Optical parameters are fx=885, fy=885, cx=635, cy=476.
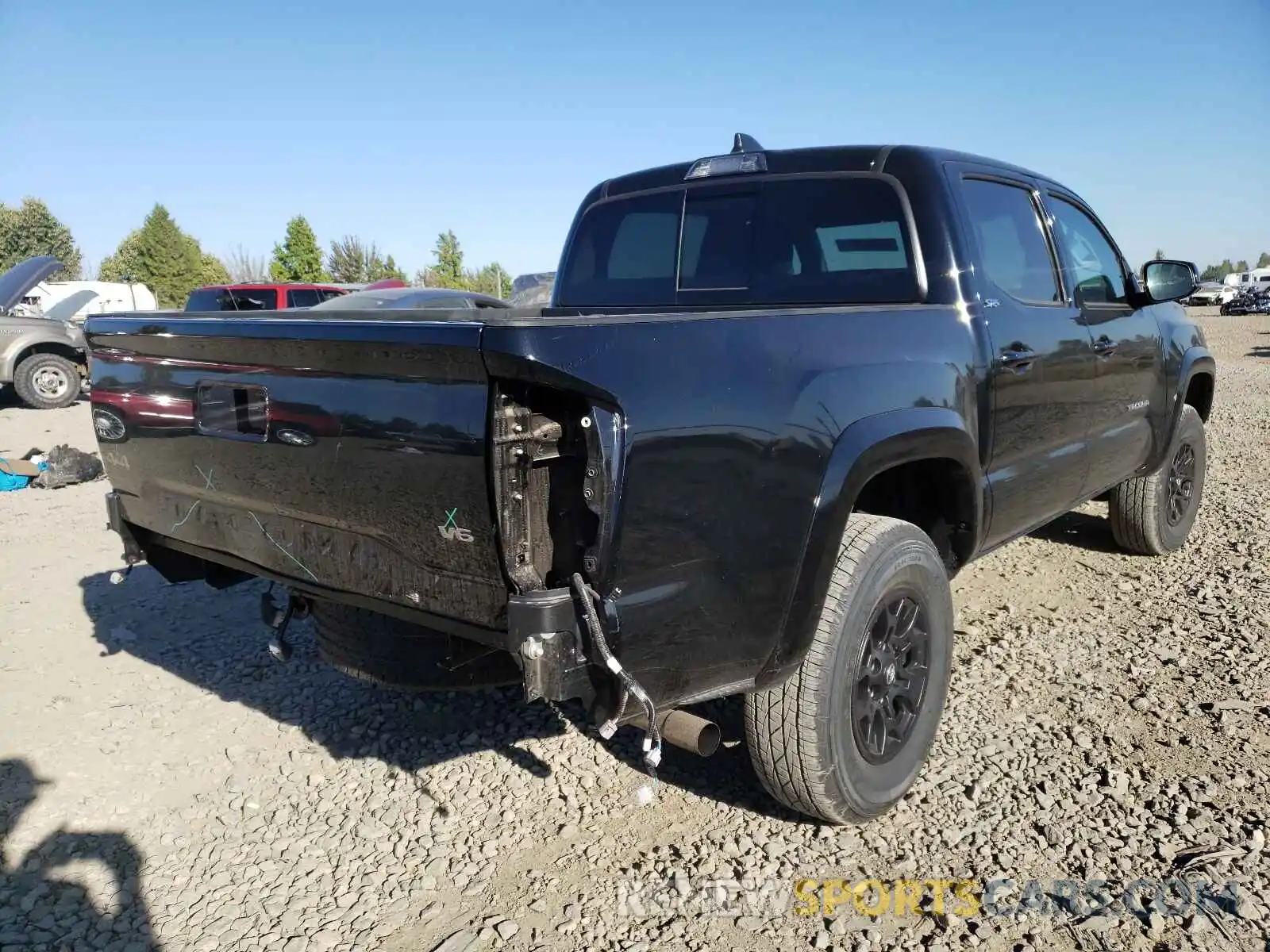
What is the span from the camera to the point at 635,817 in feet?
9.05

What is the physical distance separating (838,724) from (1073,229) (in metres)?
2.79

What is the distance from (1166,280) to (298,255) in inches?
1620

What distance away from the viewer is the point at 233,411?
2385mm

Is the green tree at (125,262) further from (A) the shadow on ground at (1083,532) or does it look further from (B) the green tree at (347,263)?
(A) the shadow on ground at (1083,532)

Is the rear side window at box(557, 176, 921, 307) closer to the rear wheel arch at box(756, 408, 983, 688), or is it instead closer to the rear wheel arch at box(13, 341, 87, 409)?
the rear wheel arch at box(756, 408, 983, 688)

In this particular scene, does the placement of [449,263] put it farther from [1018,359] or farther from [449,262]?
[1018,359]

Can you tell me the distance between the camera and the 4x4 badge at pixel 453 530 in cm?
196

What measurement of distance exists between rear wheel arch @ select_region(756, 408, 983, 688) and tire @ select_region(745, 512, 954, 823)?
0.13 meters

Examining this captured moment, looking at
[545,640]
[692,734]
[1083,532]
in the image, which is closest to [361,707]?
[692,734]

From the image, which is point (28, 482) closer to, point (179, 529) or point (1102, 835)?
point (179, 529)

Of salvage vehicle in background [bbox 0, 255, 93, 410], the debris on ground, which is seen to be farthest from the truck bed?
salvage vehicle in background [bbox 0, 255, 93, 410]

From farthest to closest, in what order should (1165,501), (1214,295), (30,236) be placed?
(30,236)
(1214,295)
(1165,501)

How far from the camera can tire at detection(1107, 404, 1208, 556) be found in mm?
4863

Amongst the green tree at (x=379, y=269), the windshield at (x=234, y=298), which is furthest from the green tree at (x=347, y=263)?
the windshield at (x=234, y=298)
